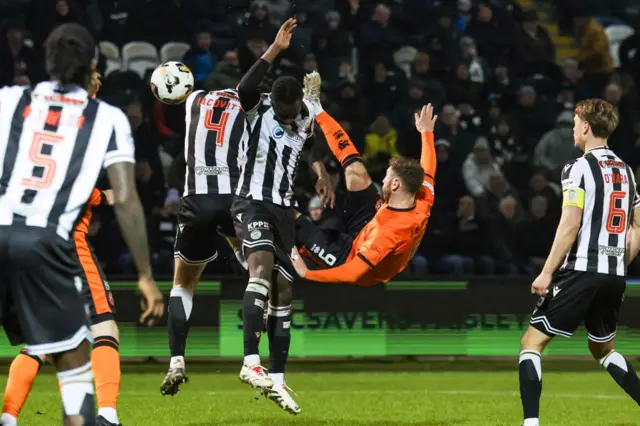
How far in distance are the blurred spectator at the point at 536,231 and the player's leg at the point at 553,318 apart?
24.1 feet

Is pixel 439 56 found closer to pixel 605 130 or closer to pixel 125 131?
pixel 605 130

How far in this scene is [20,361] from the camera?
6137 mm

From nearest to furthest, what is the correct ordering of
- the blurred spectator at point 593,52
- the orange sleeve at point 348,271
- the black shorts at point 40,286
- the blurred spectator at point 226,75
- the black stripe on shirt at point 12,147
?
the black shorts at point 40,286, the black stripe on shirt at point 12,147, the orange sleeve at point 348,271, the blurred spectator at point 226,75, the blurred spectator at point 593,52

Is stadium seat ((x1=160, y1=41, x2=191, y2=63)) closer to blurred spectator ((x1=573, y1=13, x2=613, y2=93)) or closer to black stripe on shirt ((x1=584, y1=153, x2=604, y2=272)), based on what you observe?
blurred spectator ((x1=573, y1=13, x2=613, y2=93))

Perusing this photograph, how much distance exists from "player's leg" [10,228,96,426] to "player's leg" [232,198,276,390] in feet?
10.4

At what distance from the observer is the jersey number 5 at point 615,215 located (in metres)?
6.93

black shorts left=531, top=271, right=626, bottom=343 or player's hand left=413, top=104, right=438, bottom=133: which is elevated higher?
player's hand left=413, top=104, right=438, bottom=133

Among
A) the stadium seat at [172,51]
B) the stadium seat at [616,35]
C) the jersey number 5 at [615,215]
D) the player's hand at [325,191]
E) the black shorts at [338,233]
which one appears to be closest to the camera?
the jersey number 5 at [615,215]

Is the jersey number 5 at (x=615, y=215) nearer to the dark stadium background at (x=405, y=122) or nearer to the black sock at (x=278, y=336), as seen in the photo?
the black sock at (x=278, y=336)

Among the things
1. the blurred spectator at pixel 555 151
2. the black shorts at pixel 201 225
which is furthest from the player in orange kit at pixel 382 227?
the blurred spectator at pixel 555 151

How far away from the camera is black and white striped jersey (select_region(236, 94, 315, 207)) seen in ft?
26.9

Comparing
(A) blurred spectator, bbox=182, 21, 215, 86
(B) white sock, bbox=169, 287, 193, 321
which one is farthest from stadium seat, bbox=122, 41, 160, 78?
(B) white sock, bbox=169, 287, 193, 321

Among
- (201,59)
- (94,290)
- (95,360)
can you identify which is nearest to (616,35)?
(201,59)

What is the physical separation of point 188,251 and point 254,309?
97 cm
